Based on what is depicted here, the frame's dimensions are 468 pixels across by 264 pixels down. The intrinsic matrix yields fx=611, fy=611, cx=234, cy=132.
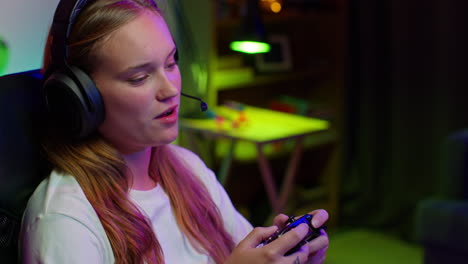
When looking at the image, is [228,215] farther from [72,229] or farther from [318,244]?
[72,229]

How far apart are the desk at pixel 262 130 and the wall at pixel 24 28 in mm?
1365

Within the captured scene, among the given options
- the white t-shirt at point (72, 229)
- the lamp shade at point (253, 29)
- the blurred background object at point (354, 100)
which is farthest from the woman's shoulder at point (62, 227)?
the blurred background object at point (354, 100)

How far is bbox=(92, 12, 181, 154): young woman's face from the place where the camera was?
940 millimetres

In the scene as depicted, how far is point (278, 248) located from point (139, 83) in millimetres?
333

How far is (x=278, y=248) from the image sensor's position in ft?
3.03

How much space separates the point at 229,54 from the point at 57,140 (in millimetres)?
2275

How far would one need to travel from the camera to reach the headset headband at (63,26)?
0.91 metres

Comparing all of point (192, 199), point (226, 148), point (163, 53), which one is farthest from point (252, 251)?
point (226, 148)

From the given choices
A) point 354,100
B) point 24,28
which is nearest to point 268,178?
point 354,100

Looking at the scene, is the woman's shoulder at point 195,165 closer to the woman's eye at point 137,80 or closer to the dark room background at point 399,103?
the woman's eye at point 137,80

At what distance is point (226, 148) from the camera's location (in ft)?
10.0

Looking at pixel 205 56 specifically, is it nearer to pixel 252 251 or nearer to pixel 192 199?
pixel 192 199

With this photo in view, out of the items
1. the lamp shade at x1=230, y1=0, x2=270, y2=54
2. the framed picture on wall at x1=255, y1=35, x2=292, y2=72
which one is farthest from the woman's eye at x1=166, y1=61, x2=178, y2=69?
the framed picture on wall at x1=255, y1=35, x2=292, y2=72

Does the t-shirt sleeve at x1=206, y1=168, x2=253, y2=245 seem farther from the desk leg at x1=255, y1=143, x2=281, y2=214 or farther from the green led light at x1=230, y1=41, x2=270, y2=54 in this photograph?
the desk leg at x1=255, y1=143, x2=281, y2=214
